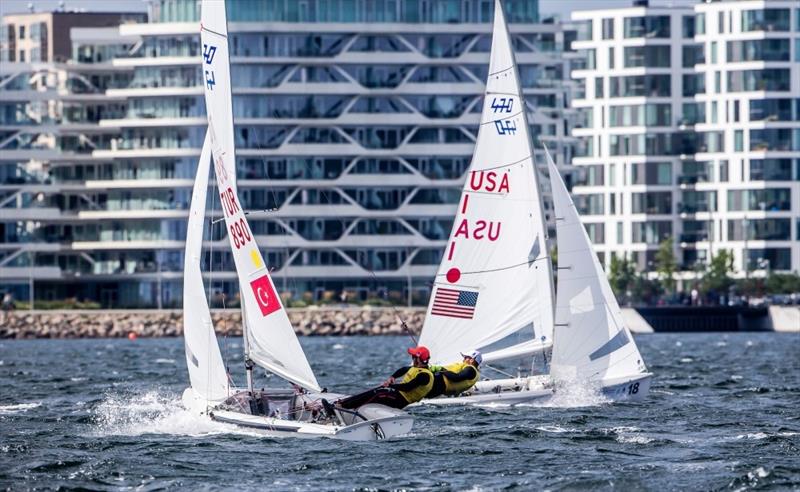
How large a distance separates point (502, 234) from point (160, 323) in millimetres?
68687

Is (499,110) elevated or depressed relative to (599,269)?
elevated

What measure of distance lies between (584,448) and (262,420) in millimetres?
5620

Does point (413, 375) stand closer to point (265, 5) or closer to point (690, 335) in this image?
point (690, 335)

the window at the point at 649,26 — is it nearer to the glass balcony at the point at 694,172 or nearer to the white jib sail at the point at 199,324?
the glass balcony at the point at 694,172

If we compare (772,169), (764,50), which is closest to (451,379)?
(772,169)

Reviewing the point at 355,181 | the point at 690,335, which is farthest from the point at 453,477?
the point at 355,181

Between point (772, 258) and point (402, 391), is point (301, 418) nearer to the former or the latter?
point (402, 391)

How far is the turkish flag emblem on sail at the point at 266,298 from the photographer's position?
3456cm

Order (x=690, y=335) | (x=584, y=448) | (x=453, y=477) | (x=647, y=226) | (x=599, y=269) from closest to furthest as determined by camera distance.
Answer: (x=453, y=477) < (x=584, y=448) < (x=599, y=269) < (x=690, y=335) < (x=647, y=226)

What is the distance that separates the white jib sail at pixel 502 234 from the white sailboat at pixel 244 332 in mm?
5991

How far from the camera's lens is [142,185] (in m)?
122

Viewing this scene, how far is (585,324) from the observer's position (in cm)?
4012

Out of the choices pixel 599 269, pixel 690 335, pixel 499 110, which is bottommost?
pixel 690 335

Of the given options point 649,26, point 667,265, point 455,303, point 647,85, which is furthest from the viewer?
point 647,85
